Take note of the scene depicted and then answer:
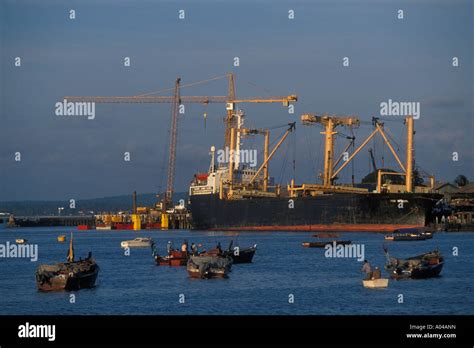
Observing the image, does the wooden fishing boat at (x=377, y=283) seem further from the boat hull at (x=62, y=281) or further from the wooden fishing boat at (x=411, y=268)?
the boat hull at (x=62, y=281)

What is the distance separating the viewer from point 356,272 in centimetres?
5431

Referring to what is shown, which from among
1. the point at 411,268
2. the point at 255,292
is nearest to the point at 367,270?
the point at 411,268

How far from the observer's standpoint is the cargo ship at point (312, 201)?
104088 millimetres

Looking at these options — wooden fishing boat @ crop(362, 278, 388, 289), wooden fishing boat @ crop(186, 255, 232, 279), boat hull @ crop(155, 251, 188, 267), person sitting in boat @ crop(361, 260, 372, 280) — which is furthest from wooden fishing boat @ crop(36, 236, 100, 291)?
boat hull @ crop(155, 251, 188, 267)

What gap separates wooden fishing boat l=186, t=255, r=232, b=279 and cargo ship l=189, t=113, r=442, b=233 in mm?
54860

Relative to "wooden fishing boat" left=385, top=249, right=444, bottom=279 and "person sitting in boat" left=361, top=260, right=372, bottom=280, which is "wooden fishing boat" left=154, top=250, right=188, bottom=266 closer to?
"wooden fishing boat" left=385, top=249, right=444, bottom=279

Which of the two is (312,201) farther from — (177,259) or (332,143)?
(177,259)

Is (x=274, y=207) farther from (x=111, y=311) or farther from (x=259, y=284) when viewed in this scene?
(x=111, y=311)

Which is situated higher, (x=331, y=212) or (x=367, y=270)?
(x=331, y=212)

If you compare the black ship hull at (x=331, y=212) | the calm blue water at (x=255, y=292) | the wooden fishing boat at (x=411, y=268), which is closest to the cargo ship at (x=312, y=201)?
the black ship hull at (x=331, y=212)

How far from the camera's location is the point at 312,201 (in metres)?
107

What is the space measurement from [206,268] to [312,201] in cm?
5756

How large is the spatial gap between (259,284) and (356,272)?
27.5 feet
